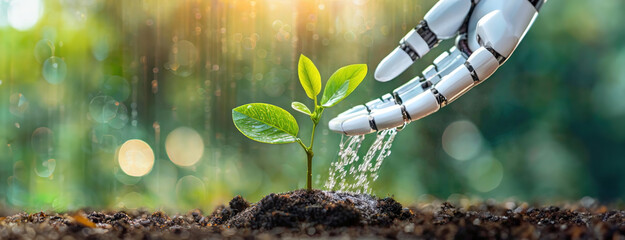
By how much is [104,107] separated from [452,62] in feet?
7.23

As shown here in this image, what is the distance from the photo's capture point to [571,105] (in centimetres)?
272

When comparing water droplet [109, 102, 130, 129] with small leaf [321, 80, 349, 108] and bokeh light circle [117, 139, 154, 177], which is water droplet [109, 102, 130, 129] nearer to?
bokeh light circle [117, 139, 154, 177]

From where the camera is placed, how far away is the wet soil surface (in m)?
0.85

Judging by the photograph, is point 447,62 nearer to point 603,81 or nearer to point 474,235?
point 474,235

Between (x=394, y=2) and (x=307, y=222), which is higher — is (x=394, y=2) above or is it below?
above

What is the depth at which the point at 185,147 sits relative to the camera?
2.82m

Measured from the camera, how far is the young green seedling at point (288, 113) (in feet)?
3.76

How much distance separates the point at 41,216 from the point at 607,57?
2946 mm

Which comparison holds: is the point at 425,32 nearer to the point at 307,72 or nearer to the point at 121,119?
the point at 307,72

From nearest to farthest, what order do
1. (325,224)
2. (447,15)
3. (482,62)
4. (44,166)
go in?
1. (325,224)
2. (482,62)
3. (447,15)
4. (44,166)

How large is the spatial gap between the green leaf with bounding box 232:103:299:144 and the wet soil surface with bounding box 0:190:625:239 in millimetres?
149

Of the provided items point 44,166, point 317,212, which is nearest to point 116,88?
point 44,166

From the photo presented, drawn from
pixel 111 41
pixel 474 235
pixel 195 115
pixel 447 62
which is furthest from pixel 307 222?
pixel 111 41

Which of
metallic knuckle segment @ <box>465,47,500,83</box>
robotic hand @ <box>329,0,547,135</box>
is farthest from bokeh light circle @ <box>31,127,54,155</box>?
metallic knuckle segment @ <box>465,47,500,83</box>
